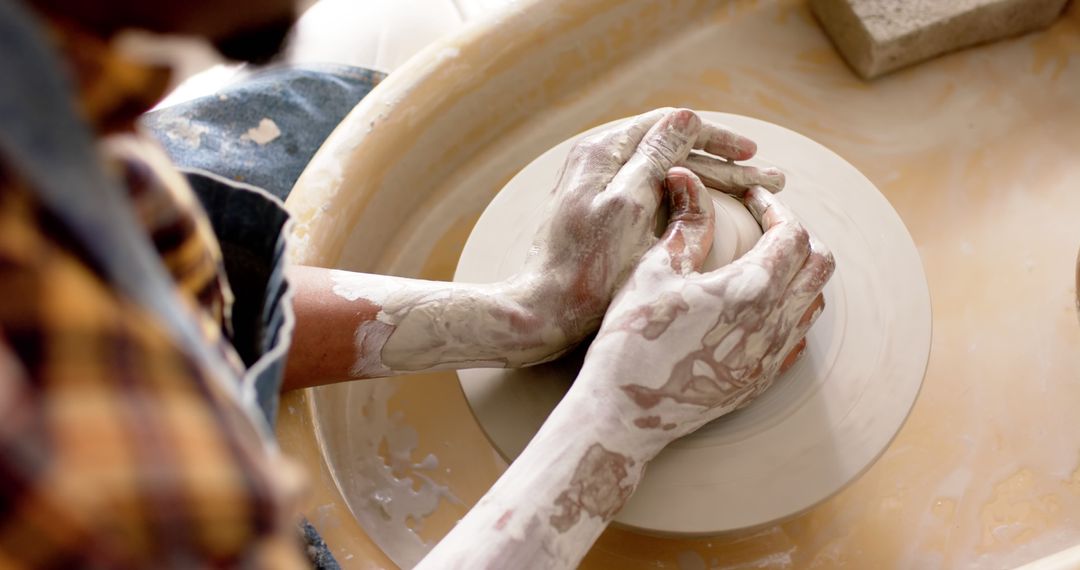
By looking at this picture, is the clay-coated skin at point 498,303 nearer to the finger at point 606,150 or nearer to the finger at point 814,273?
the finger at point 606,150

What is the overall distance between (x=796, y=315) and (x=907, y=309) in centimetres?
26

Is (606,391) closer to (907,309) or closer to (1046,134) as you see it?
(907,309)

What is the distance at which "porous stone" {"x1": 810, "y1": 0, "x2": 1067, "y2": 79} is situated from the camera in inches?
78.2

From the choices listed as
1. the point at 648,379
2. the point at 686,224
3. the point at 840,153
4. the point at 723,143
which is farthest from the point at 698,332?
the point at 840,153

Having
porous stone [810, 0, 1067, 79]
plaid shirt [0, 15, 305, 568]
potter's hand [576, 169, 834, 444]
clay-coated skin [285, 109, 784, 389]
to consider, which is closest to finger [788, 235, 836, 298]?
potter's hand [576, 169, 834, 444]

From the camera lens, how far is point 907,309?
1.45m

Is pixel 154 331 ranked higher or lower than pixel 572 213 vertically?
higher

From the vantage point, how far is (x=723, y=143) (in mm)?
1550

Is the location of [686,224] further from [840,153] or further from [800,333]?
[840,153]

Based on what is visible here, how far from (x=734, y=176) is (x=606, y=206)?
0.29m

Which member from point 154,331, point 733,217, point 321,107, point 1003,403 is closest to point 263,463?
point 154,331

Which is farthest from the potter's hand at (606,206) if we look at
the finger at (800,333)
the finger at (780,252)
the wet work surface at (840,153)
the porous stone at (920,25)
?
the porous stone at (920,25)

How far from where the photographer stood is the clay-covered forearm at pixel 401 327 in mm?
1371

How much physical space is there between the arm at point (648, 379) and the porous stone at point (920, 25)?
86 centimetres
